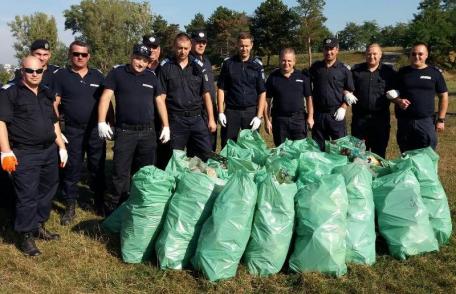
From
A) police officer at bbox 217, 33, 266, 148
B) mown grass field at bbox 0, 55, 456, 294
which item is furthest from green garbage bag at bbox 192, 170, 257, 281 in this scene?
police officer at bbox 217, 33, 266, 148

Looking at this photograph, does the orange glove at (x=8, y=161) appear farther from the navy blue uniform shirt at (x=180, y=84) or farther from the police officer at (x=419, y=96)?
the police officer at (x=419, y=96)

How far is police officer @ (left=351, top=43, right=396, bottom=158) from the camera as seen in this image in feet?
16.5

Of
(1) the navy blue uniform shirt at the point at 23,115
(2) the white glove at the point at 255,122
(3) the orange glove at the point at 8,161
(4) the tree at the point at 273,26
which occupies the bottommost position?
(2) the white glove at the point at 255,122

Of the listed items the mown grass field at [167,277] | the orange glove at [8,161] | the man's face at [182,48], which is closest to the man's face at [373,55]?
the man's face at [182,48]

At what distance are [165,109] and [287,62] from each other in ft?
5.12

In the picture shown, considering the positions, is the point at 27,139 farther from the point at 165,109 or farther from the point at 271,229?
the point at 271,229

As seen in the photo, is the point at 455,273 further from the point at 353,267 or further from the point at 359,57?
the point at 359,57

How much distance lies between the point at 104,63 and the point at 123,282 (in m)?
42.6

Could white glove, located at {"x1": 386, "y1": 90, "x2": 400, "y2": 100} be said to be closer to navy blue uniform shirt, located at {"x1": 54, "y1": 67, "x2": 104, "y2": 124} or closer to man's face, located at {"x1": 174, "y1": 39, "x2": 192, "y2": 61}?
man's face, located at {"x1": 174, "y1": 39, "x2": 192, "y2": 61}

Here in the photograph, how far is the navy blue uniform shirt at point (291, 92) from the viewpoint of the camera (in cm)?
518

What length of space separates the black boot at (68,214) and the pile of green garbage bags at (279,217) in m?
1.33

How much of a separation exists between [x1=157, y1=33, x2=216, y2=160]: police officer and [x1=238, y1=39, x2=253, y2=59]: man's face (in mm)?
527

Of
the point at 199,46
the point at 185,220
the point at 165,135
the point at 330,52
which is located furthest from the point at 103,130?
the point at 330,52

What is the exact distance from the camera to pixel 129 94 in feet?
14.2
